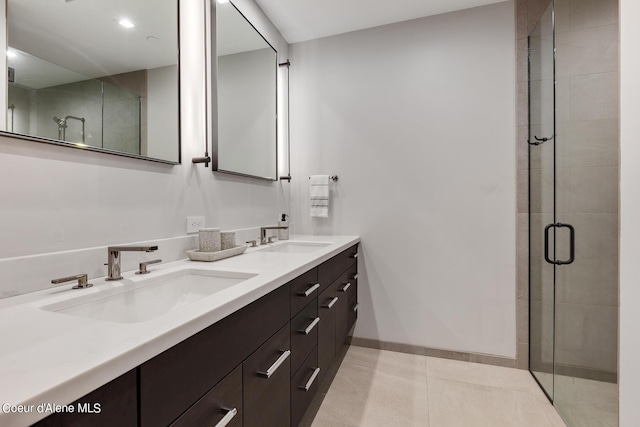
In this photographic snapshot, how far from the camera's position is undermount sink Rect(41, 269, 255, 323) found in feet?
2.83

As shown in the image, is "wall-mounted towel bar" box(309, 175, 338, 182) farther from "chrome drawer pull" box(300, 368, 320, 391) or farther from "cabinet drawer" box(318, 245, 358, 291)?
"chrome drawer pull" box(300, 368, 320, 391)

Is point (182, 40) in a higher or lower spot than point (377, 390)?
higher

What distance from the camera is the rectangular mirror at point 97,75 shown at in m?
0.90

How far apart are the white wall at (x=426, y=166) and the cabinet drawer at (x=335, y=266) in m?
0.25

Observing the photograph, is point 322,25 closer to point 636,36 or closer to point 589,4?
point 589,4

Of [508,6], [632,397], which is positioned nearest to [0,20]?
[632,397]

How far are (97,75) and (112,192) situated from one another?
0.43 meters

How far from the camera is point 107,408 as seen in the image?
0.50m

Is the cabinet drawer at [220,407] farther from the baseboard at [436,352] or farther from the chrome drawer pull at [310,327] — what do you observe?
the baseboard at [436,352]

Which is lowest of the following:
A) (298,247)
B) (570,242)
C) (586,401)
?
(586,401)

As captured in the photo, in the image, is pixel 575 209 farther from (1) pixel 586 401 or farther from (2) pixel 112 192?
(2) pixel 112 192

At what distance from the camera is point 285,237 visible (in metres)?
2.31

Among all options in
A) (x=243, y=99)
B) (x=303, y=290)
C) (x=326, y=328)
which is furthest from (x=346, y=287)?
(x=243, y=99)

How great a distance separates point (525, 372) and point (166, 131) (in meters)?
2.69
